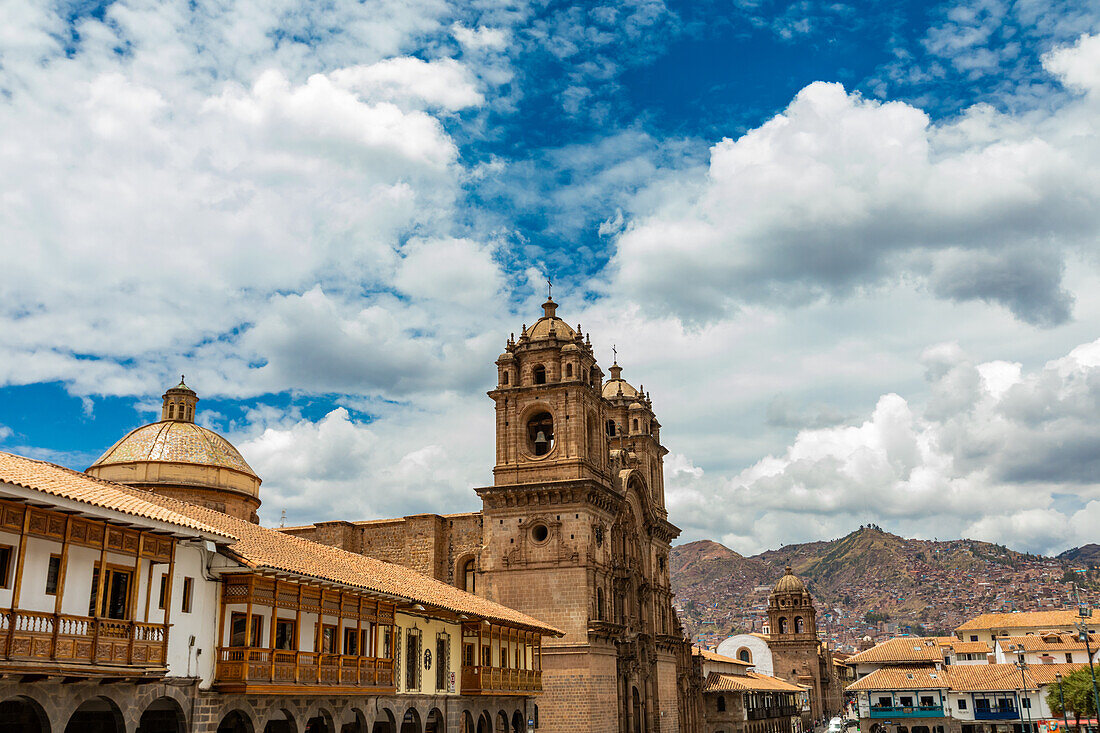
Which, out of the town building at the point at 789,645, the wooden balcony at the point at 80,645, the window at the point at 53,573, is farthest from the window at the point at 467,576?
the town building at the point at 789,645

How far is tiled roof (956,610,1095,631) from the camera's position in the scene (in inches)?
3494

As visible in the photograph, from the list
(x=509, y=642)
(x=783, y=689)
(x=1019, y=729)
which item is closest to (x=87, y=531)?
(x=509, y=642)

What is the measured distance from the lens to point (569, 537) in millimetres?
47844

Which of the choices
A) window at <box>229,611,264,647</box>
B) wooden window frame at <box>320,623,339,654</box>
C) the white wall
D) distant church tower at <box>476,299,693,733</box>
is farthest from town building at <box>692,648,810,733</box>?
window at <box>229,611,264,647</box>

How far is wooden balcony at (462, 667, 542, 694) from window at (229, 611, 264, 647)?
12916 mm

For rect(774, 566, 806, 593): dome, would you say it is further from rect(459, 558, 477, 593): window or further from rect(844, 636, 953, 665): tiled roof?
rect(459, 558, 477, 593): window

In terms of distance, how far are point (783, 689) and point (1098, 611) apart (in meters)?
→ 32.0

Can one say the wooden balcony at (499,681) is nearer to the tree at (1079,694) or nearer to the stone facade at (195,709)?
the stone facade at (195,709)

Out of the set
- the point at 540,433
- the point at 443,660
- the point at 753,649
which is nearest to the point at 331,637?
the point at 443,660

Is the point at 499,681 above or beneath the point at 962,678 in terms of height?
above

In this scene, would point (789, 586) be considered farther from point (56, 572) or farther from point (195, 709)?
point (56, 572)

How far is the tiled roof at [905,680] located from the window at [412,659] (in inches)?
1897

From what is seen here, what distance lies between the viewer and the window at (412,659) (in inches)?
1257

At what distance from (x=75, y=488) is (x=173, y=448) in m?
26.1
